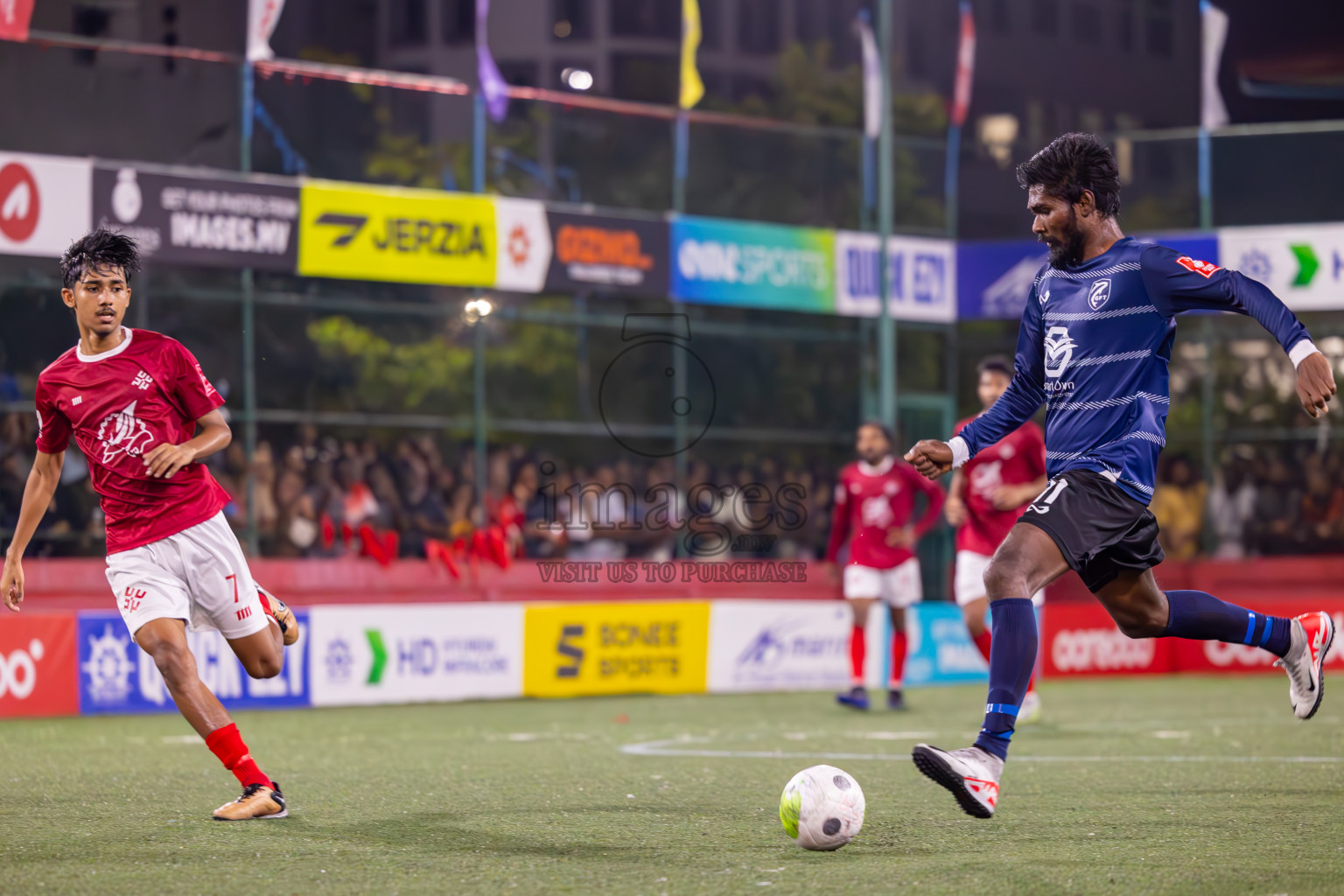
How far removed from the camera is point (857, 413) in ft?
70.8

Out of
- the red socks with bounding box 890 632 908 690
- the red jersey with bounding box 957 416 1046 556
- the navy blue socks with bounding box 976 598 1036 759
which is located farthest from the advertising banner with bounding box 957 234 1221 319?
the navy blue socks with bounding box 976 598 1036 759

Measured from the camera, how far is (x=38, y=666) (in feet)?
41.9

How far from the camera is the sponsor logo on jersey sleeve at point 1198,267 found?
573 cm

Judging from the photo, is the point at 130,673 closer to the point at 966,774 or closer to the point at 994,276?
the point at 966,774

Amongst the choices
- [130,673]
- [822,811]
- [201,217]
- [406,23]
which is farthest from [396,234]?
[822,811]

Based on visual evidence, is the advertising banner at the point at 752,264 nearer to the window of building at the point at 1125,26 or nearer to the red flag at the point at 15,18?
the window of building at the point at 1125,26

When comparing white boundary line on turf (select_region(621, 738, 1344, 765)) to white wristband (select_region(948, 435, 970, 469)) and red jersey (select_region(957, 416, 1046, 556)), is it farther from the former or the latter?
white wristband (select_region(948, 435, 970, 469))

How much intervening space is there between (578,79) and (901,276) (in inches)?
180

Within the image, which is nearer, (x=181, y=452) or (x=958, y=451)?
(x=958, y=451)

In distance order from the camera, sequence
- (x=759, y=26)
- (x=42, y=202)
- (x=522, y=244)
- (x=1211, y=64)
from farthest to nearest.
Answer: (x=1211, y=64) < (x=759, y=26) < (x=522, y=244) < (x=42, y=202)

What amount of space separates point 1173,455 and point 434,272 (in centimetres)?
946

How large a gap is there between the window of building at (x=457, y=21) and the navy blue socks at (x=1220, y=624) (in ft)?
46.0

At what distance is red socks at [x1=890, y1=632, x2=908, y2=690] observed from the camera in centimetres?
1291

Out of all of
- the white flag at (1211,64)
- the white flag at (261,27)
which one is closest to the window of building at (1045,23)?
the white flag at (1211,64)
